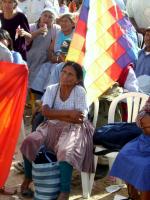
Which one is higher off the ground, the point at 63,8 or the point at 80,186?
the point at 63,8

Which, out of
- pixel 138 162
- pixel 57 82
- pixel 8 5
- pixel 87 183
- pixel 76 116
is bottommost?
pixel 87 183

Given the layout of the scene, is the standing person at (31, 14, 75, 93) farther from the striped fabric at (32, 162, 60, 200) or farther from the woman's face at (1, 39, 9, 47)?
the striped fabric at (32, 162, 60, 200)

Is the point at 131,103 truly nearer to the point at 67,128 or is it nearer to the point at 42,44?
the point at 67,128

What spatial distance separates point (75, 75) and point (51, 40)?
7.17ft

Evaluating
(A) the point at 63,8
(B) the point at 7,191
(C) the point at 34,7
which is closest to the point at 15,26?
(C) the point at 34,7

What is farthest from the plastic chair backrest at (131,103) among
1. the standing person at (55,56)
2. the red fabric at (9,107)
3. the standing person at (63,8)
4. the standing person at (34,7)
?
the standing person at (63,8)

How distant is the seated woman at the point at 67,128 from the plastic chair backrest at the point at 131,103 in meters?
0.37

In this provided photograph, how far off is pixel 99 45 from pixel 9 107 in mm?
1106

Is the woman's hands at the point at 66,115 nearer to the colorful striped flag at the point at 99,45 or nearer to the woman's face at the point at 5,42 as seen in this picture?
the colorful striped flag at the point at 99,45

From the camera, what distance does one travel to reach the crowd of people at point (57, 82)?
4.03 metres

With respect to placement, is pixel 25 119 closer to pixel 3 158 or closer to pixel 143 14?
pixel 3 158

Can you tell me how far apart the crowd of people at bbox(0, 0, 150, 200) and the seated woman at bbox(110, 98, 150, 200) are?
0.06 ft

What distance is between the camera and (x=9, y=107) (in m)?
4.08

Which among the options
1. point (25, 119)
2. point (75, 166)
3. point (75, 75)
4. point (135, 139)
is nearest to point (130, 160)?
point (135, 139)
